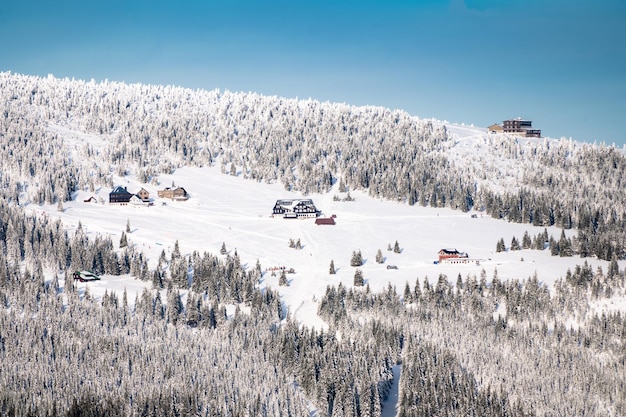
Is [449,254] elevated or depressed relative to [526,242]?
depressed

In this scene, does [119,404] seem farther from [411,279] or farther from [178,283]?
[411,279]

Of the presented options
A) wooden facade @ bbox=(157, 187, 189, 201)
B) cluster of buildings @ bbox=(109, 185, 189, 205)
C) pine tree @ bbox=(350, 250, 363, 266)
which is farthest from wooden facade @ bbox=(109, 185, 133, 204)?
pine tree @ bbox=(350, 250, 363, 266)

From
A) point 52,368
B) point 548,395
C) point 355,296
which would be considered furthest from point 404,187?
point 52,368

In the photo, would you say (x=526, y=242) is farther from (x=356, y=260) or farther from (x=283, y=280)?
(x=283, y=280)

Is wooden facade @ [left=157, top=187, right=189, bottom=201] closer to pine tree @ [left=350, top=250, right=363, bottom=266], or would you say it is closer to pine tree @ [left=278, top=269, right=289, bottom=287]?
pine tree @ [left=350, top=250, right=363, bottom=266]

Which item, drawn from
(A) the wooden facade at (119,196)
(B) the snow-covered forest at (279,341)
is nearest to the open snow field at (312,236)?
(A) the wooden facade at (119,196)

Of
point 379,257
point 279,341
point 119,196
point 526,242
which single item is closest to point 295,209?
point 379,257
